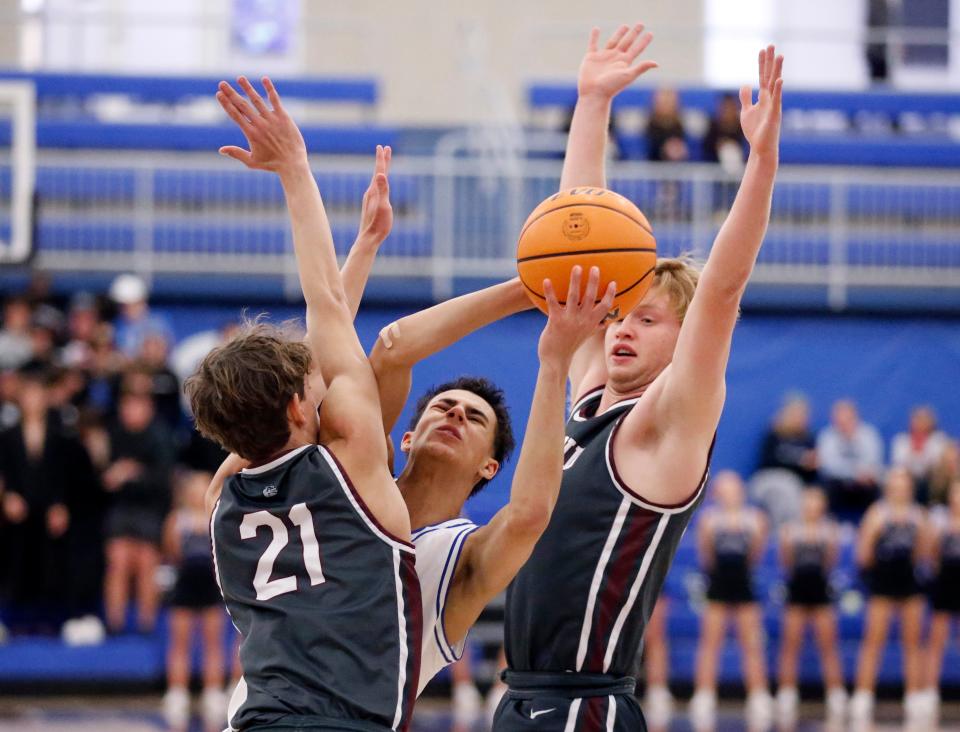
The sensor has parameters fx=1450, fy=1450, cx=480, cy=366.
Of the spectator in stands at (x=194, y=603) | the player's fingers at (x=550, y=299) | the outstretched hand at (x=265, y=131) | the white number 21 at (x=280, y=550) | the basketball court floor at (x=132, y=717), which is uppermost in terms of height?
the outstretched hand at (x=265, y=131)

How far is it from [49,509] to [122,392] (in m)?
1.17

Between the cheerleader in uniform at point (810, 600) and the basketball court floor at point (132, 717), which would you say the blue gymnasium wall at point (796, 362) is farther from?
the basketball court floor at point (132, 717)

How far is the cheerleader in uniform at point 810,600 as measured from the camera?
12242 millimetres

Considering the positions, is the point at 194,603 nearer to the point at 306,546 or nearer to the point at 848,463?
Answer: the point at 848,463

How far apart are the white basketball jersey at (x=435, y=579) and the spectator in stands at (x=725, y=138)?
481 inches

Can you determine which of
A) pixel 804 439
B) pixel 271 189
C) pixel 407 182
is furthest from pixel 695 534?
pixel 271 189

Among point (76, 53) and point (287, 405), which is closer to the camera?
point (287, 405)

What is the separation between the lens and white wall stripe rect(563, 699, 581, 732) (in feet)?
12.4

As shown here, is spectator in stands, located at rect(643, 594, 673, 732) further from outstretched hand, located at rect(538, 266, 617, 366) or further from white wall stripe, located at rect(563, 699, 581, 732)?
outstretched hand, located at rect(538, 266, 617, 366)

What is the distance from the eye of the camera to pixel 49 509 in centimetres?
1222

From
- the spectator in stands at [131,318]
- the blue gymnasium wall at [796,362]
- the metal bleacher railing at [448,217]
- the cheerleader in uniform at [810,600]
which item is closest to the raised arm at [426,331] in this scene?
the cheerleader in uniform at [810,600]

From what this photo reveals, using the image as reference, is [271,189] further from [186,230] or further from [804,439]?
[804,439]

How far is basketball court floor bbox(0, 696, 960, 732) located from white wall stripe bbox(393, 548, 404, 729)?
761 cm

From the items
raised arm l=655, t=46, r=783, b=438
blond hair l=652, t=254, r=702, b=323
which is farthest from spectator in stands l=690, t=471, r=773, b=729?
raised arm l=655, t=46, r=783, b=438
